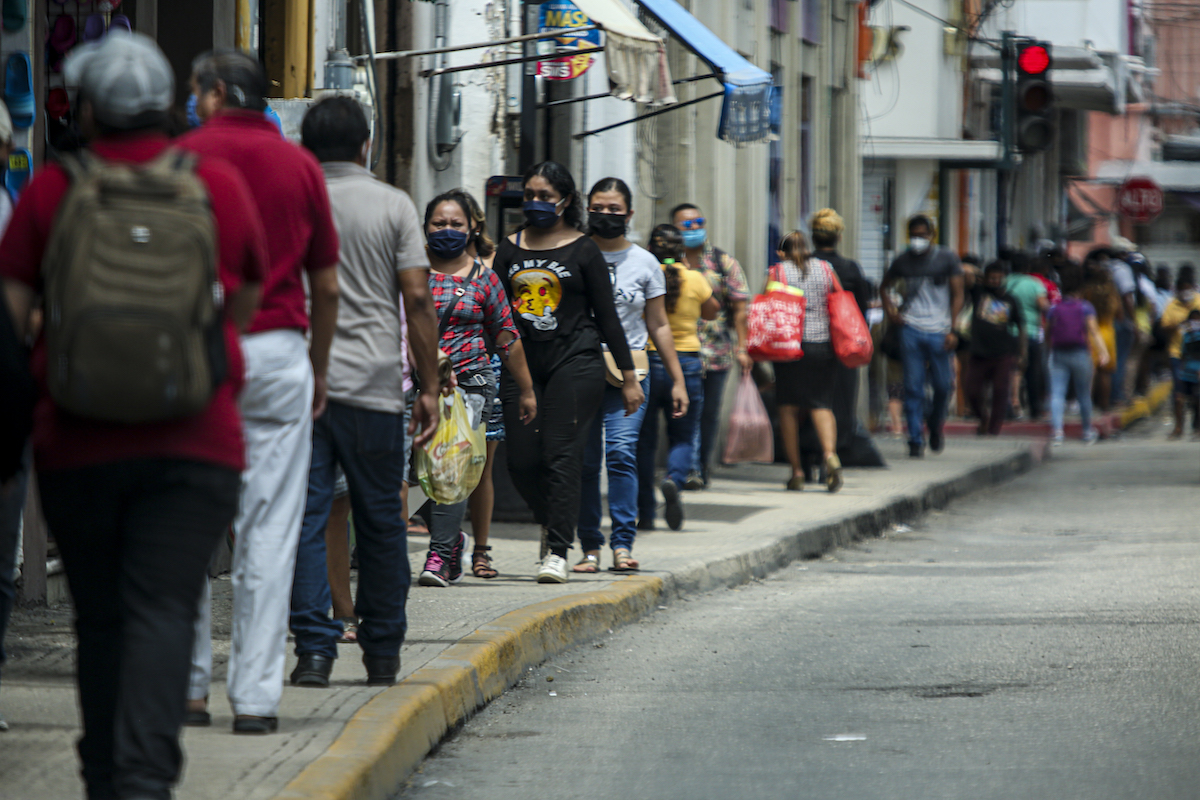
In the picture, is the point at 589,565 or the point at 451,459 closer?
the point at 451,459

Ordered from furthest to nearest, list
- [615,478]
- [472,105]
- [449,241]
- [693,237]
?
[693,237]
[472,105]
[615,478]
[449,241]

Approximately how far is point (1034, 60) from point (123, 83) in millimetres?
14914

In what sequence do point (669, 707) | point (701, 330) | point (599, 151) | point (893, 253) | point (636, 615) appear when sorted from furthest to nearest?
point (893, 253) → point (599, 151) → point (701, 330) → point (636, 615) → point (669, 707)

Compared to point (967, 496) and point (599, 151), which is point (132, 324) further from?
point (967, 496)

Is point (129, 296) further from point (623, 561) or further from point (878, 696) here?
point (623, 561)

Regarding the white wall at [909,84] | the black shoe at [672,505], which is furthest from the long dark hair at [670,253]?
the white wall at [909,84]

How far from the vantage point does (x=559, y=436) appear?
26.9 feet

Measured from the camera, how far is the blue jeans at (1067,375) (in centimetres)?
2025

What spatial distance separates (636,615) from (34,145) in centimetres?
320

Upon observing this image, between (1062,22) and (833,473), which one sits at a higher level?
(1062,22)

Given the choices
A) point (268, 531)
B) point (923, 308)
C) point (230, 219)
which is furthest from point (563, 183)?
point (923, 308)

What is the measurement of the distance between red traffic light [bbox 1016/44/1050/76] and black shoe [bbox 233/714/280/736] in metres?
14.1

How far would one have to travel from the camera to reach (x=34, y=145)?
7250 millimetres

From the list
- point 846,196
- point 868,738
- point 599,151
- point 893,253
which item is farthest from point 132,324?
point 893,253
